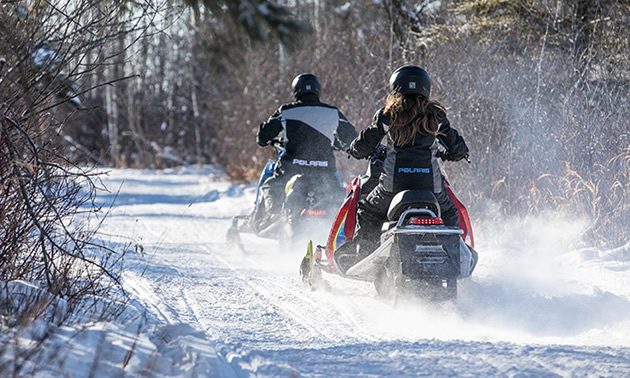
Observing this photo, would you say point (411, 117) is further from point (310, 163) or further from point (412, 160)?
point (310, 163)

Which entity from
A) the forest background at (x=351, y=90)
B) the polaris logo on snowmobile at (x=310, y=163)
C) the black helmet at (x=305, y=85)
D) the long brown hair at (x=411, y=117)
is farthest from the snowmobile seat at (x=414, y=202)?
the black helmet at (x=305, y=85)

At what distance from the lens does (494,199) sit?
8.93m

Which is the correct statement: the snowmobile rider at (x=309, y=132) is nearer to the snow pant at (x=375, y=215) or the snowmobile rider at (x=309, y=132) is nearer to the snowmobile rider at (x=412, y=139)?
the snow pant at (x=375, y=215)

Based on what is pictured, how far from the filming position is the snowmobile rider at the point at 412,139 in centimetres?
499

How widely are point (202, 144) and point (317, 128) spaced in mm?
28105

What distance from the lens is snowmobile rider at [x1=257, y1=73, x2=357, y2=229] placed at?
801 centimetres

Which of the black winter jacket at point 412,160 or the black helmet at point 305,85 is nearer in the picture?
the black winter jacket at point 412,160

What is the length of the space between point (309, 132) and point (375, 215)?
9.24 feet

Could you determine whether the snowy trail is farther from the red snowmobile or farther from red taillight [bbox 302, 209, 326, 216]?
red taillight [bbox 302, 209, 326, 216]

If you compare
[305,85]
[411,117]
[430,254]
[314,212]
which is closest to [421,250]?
[430,254]

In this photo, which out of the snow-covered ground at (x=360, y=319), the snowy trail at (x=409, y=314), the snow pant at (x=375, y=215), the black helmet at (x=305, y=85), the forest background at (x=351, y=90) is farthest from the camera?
the black helmet at (x=305, y=85)

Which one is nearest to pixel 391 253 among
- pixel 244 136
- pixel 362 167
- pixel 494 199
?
pixel 494 199

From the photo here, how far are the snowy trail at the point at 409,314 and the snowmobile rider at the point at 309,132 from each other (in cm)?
104

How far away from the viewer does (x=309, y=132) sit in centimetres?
803
